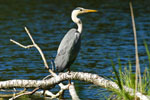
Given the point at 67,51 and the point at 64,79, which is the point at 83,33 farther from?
the point at 64,79

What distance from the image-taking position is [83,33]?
19.5 meters

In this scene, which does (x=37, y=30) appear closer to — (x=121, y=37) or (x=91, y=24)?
(x=91, y=24)

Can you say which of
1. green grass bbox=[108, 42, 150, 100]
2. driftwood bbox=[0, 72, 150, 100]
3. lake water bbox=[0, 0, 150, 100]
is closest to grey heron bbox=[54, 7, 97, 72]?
driftwood bbox=[0, 72, 150, 100]

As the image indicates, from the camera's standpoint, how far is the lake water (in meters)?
13.0

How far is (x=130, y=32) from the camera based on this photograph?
1945cm

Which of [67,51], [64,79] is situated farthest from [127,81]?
[67,51]

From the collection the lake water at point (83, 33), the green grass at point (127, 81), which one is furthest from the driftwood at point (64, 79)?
the lake water at point (83, 33)

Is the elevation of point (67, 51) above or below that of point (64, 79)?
above

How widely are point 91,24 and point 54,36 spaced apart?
3889mm

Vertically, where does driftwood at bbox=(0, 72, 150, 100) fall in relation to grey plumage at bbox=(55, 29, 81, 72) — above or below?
below

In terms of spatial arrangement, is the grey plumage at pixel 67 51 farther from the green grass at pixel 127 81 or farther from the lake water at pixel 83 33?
the green grass at pixel 127 81

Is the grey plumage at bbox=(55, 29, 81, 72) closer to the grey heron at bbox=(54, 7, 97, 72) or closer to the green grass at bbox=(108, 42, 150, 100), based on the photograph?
the grey heron at bbox=(54, 7, 97, 72)

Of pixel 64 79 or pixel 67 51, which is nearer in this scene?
pixel 64 79

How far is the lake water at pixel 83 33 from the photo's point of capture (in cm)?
1299
